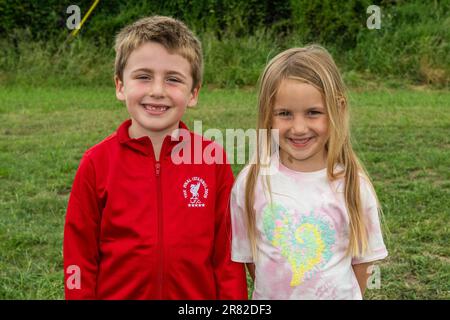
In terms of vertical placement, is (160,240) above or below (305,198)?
below

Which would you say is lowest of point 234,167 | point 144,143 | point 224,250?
point 234,167

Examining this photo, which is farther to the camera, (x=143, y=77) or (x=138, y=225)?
(x=143, y=77)

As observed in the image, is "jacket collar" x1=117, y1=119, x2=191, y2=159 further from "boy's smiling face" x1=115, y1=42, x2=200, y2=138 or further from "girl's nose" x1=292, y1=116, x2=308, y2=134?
"girl's nose" x1=292, y1=116, x2=308, y2=134

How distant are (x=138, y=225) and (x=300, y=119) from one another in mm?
658

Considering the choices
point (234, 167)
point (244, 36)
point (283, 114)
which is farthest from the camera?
point (244, 36)

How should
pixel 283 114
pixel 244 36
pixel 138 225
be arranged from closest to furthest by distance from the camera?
pixel 138 225 → pixel 283 114 → pixel 244 36

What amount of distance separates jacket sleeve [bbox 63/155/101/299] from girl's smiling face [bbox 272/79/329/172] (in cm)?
67

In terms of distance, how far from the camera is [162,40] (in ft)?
8.93

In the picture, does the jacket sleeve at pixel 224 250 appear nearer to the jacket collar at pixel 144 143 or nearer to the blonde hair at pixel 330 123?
the blonde hair at pixel 330 123

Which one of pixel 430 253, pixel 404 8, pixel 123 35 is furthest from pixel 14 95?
pixel 123 35

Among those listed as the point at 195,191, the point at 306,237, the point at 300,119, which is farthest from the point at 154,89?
the point at 306,237

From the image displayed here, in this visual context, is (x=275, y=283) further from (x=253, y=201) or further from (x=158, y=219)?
(x=158, y=219)

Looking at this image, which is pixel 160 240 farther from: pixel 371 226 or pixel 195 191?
pixel 371 226

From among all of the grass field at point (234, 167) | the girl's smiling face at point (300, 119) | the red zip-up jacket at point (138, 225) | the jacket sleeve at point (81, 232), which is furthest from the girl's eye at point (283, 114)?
the grass field at point (234, 167)
